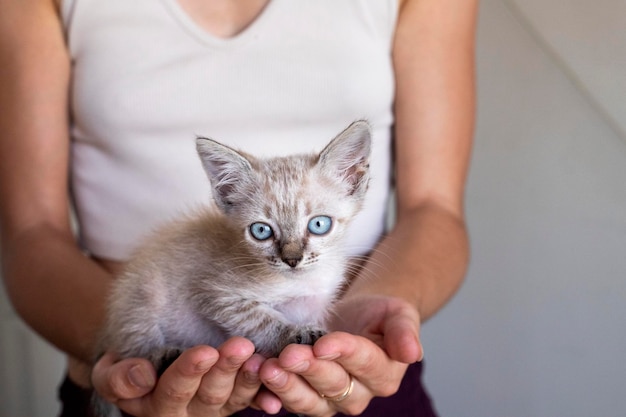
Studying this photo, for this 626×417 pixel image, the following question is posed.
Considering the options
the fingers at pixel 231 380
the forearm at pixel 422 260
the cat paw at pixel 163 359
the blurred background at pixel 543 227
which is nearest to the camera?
the fingers at pixel 231 380

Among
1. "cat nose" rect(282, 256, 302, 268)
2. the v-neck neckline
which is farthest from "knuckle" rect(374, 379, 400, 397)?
the v-neck neckline

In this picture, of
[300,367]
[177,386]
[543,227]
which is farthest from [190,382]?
[543,227]

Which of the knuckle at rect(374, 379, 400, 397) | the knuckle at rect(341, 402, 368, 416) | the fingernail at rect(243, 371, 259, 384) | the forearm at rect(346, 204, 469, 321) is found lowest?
the forearm at rect(346, 204, 469, 321)

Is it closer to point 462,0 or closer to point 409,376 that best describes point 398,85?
point 462,0

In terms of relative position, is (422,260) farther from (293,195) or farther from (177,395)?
(177,395)

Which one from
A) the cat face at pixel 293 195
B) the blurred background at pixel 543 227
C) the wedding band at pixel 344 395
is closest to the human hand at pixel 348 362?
Result: the wedding band at pixel 344 395

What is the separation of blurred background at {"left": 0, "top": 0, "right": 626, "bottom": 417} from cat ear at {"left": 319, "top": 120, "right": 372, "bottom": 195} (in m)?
0.90

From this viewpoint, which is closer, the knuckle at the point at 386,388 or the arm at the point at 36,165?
the knuckle at the point at 386,388

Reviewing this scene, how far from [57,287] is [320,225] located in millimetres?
630

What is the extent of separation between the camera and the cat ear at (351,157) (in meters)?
0.82

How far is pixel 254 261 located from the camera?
2.88ft

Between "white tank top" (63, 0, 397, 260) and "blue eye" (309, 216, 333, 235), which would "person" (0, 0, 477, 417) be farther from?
"blue eye" (309, 216, 333, 235)

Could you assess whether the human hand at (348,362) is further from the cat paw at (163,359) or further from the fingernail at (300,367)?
the cat paw at (163,359)

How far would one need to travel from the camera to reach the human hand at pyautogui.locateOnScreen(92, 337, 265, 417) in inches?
30.0
